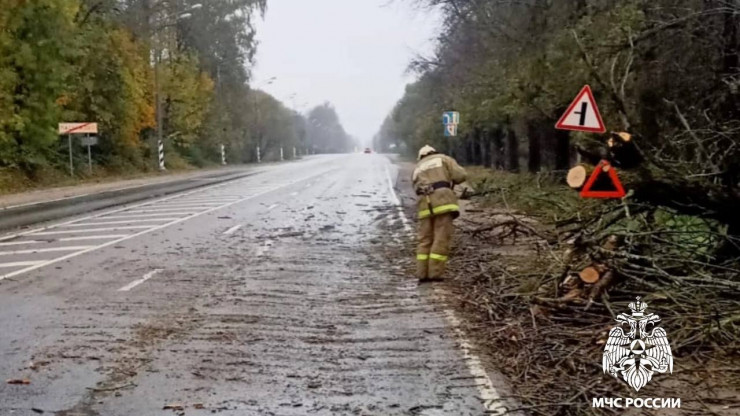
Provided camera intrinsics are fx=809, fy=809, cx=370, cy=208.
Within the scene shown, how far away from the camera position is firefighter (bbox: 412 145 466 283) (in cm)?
1005

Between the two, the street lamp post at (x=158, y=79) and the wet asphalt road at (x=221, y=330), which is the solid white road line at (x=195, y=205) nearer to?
the wet asphalt road at (x=221, y=330)

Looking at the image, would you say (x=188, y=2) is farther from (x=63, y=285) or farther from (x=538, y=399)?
(x=538, y=399)

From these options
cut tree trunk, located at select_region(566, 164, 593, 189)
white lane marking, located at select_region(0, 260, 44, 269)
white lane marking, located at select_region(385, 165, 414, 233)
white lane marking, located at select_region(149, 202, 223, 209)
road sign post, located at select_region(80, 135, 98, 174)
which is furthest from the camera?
road sign post, located at select_region(80, 135, 98, 174)

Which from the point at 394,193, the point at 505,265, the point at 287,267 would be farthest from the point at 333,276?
the point at 394,193

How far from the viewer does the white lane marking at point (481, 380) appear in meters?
5.24

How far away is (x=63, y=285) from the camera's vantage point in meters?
9.73

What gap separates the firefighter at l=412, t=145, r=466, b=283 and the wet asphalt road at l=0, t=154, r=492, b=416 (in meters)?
0.44

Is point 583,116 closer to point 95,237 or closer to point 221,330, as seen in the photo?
point 221,330

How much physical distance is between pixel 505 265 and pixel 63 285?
5446 mm

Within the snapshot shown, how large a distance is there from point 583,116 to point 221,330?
4.59 m

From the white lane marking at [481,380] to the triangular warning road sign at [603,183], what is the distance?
1.94 m

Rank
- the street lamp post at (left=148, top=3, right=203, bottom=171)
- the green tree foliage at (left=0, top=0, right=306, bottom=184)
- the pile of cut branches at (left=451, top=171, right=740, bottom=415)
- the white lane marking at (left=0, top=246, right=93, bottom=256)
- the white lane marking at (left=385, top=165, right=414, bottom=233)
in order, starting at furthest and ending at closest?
the street lamp post at (left=148, top=3, right=203, bottom=171) → the green tree foliage at (left=0, top=0, right=306, bottom=184) → the white lane marking at (left=385, top=165, right=414, bottom=233) → the white lane marking at (left=0, top=246, right=93, bottom=256) → the pile of cut branches at (left=451, top=171, right=740, bottom=415)

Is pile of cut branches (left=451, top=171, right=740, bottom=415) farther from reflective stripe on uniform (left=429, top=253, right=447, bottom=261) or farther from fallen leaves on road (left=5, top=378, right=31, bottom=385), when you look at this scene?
fallen leaves on road (left=5, top=378, right=31, bottom=385)

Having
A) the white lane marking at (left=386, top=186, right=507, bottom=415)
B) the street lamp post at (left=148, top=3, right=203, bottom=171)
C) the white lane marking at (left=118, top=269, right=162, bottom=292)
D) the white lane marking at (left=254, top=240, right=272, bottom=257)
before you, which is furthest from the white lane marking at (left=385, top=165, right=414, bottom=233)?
the street lamp post at (left=148, top=3, right=203, bottom=171)
